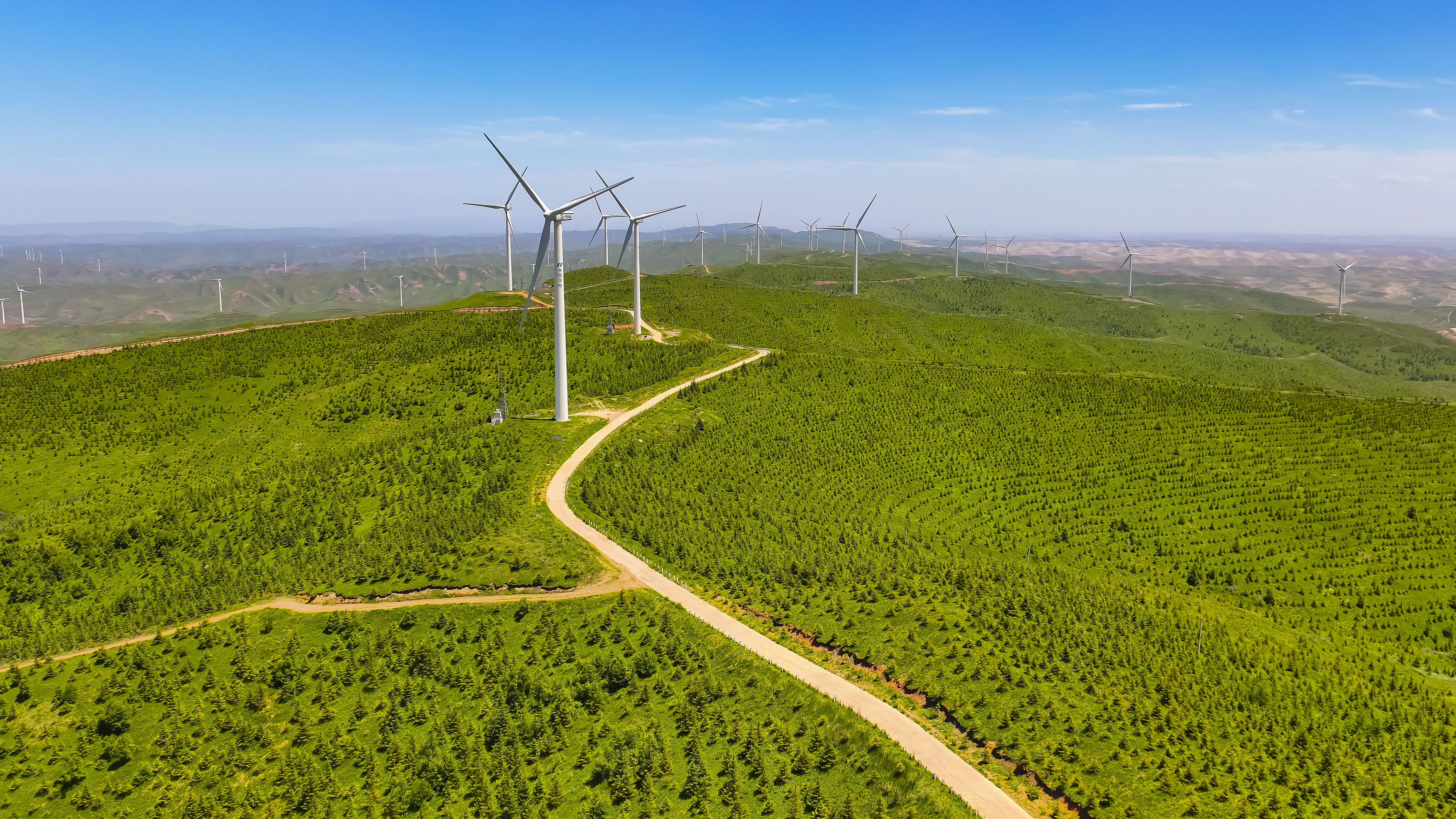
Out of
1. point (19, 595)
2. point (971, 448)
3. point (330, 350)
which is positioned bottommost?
point (19, 595)

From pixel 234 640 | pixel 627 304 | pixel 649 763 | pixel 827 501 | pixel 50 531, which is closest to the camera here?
pixel 649 763

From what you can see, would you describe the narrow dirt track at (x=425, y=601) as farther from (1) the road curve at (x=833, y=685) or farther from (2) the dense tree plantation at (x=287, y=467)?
(1) the road curve at (x=833, y=685)

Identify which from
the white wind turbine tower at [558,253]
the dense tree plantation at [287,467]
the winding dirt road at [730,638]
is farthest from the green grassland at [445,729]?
the white wind turbine tower at [558,253]

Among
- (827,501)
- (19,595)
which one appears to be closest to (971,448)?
(827,501)

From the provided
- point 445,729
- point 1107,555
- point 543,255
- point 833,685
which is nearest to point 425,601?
point 445,729

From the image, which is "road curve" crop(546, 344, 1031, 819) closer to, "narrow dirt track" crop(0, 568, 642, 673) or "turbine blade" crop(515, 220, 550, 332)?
"narrow dirt track" crop(0, 568, 642, 673)

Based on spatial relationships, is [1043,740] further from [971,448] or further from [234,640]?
[971,448]
